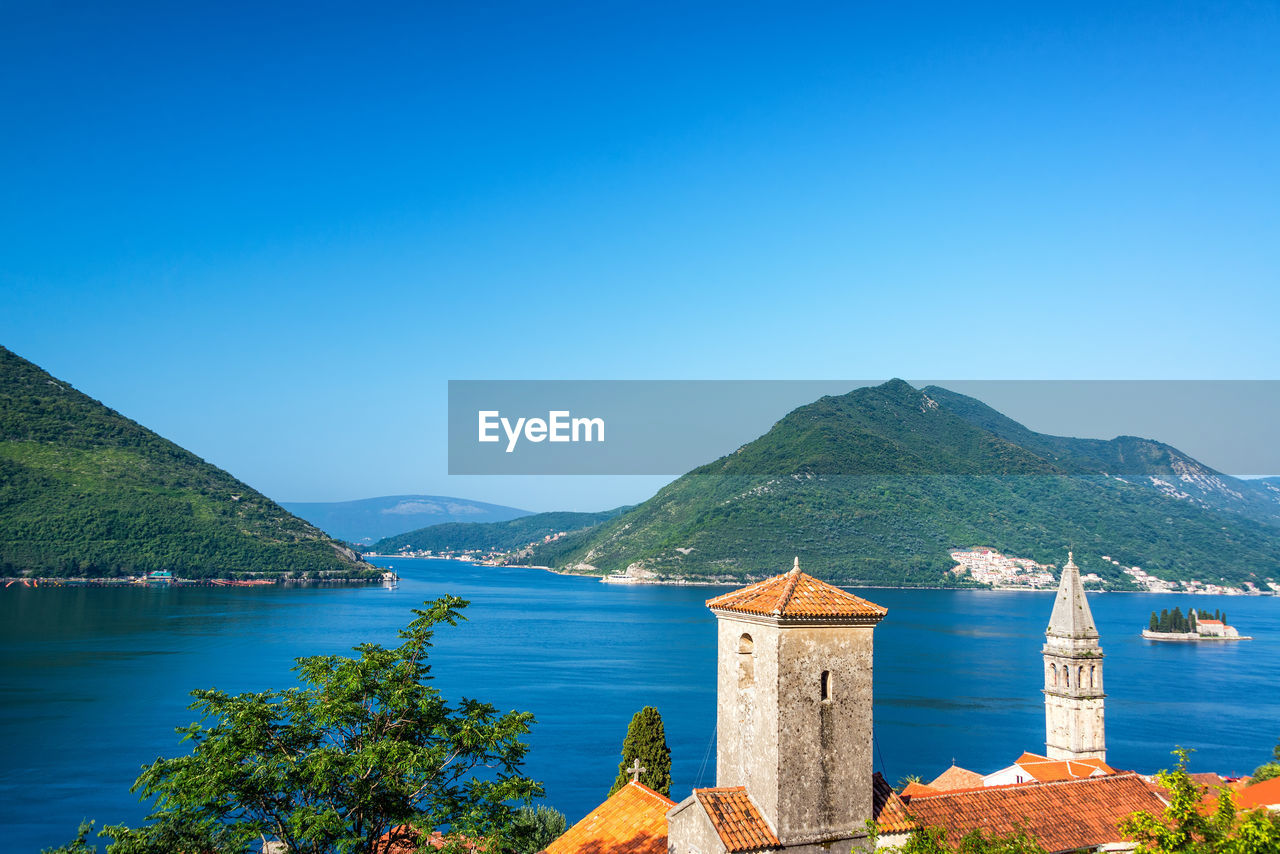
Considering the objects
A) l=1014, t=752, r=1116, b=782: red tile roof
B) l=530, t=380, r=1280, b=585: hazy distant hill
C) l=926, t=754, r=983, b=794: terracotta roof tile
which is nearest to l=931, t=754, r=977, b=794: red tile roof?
l=926, t=754, r=983, b=794: terracotta roof tile

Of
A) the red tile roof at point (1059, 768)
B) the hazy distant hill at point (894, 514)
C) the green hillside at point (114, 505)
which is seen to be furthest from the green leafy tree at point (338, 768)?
the hazy distant hill at point (894, 514)

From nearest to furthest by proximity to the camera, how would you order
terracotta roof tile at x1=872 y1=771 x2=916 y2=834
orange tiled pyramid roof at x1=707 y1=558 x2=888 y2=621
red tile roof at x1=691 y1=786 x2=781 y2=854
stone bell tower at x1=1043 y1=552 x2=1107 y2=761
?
red tile roof at x1=691 y1=786 x2=781 y2=854
orange tiled pyramid roof at x1=707 y1=558 x2=888 y2=621
terracotta roof tile at x1=872 y1=771 x2=916 y2=834
stone bell tower at x1=1043 y1=552 x2=1107 y2=761

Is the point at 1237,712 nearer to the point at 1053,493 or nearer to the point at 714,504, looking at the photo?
the point at 714,504

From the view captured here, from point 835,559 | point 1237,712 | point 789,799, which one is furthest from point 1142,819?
point 835,559

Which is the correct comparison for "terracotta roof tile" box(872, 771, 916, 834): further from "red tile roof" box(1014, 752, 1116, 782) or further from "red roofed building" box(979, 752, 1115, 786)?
"red tile roof" box(1014, 752, 1116, 782)

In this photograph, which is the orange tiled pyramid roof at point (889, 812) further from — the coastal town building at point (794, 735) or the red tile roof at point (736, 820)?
the red tile roof at point (736, 820)

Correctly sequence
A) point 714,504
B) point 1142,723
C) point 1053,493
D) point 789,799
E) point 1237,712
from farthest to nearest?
point 1053,493
point 714,504
point 1237,712
point 1142,723
point 789,799
